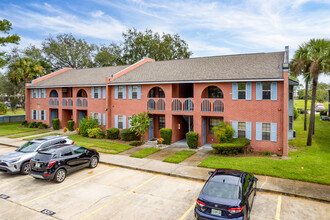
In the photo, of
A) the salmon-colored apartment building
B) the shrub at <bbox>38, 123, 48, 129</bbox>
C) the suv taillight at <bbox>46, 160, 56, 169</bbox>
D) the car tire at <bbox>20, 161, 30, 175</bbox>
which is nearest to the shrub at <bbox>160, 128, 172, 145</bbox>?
the salmon-colored apartment building

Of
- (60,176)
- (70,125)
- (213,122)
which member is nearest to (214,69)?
(213,122)

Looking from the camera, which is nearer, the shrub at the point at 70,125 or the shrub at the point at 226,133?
the shrub at the point at 226,133

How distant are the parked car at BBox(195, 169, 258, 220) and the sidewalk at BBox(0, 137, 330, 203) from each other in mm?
2961

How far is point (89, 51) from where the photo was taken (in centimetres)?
4756

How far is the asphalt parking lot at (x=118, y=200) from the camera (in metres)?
7.95

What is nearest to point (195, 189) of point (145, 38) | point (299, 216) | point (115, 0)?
point (299, 216)

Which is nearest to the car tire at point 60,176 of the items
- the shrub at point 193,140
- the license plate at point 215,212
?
the license plate at point 215,212

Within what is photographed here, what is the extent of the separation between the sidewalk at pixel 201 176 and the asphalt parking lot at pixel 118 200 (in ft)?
1.12

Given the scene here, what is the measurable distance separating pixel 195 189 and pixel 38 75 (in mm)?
33090

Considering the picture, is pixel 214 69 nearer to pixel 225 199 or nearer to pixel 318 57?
pixel 318 57

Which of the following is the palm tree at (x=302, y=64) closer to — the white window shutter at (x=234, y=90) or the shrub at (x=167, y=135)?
the white window shutter at (x=234, y=90)

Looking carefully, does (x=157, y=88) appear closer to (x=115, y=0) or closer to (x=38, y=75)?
(x=115, y=0)

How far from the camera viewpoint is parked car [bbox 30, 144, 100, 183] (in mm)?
10648

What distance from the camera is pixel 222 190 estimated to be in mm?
7121
